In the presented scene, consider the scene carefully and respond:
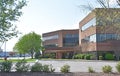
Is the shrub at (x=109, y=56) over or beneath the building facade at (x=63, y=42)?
beneath

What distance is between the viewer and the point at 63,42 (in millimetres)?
107188

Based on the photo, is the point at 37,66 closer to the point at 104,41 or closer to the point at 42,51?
the point at 104,41

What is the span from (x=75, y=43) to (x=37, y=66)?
275 ft

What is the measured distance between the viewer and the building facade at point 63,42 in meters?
94.5

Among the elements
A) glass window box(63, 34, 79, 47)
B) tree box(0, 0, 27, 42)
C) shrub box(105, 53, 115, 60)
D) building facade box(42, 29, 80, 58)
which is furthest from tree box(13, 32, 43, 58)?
tree box(0, 0, 27, 42)

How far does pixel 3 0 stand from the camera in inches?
917

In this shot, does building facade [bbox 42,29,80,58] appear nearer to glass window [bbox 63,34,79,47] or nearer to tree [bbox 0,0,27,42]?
glass window [bbox 63,34,79,47]

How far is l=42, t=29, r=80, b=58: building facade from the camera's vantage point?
94500mm

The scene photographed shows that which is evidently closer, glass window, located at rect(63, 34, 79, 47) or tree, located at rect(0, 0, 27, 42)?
tree, located at rect(0, 0, 27, 42)

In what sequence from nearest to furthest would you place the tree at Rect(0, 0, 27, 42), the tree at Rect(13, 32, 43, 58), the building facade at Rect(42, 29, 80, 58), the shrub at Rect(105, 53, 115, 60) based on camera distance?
the tree at Rect(0, 0, 27, 42) < the shrub at Rect(105, 53, 115, 60) < the building facade at Rect(42, 29, 80, 58) < the tree at Rect(13, 32, 43, 58)

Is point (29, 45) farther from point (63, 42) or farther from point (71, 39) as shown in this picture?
point (71, 39)

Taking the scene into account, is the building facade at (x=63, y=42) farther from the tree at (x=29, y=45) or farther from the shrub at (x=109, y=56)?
the shrub at (x=109, y=56)

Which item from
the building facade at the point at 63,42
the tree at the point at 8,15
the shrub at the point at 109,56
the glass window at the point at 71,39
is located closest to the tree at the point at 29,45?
the building facade at the point at 63,42

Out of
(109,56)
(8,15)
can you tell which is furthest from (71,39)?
(8,15)
